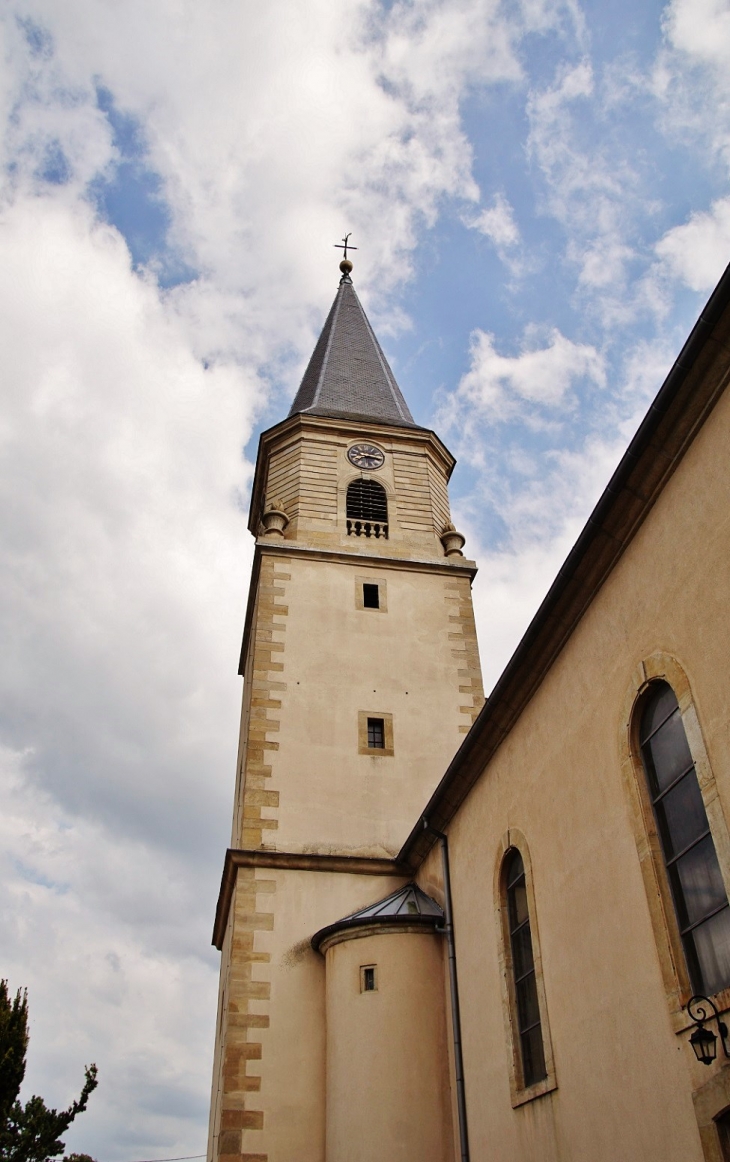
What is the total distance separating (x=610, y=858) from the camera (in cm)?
918

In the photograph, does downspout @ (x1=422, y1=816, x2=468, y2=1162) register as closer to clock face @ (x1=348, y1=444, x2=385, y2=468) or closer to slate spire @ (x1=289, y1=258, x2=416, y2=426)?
clock face @ (x1=348, y1=444, x2=385, y2=468)

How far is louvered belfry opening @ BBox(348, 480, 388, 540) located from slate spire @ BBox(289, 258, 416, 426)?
242cm

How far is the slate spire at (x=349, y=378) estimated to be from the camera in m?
26.0

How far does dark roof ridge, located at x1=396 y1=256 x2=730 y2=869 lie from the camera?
8016mm

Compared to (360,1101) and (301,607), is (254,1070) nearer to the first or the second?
(360,1101)

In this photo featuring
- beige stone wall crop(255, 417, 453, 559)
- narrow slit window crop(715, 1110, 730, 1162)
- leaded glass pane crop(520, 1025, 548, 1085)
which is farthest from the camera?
beige stone wall crop(255, 417, 453, 559)

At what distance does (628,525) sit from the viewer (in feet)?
30.8

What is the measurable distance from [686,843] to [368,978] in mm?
7763

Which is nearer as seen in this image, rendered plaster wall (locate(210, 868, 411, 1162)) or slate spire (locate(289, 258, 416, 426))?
rendered plaster wall (locate(210, 868, 411, 1162))

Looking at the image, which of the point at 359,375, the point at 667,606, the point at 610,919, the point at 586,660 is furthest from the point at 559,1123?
the point at 359,375

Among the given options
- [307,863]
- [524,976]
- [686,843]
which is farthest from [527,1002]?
[307,863]

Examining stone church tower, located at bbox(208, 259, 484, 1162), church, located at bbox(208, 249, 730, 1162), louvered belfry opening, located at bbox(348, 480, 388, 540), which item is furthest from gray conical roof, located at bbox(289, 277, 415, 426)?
louvered belfry opening, located at bbox(348, 480, 388, 540)

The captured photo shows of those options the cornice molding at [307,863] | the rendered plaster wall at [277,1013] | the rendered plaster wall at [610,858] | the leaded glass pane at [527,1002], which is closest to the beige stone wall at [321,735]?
the rendered plaster wall at [277,1013]

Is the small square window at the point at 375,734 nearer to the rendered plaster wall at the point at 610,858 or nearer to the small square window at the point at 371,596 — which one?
the small square window at the point at 371,596
